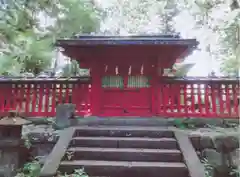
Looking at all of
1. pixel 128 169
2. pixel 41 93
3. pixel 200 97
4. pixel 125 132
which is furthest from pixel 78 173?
pixel 200 97

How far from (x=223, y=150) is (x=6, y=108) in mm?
6145

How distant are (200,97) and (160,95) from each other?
117 centimetres

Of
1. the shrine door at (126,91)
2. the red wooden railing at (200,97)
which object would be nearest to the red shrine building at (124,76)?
the shrine door at (126,91)

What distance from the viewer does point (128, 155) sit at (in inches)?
189

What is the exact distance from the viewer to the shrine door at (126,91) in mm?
7250

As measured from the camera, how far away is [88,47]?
23.3 ft

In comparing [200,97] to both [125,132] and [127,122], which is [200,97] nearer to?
[127,122]

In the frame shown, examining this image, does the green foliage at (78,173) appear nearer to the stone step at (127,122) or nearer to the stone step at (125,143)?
the stone step at (125,143)

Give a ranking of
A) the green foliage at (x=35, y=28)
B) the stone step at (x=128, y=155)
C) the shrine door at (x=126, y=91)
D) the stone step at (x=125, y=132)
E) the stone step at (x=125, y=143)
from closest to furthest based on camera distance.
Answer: the green foliage at (x=35, y=28) → the stone step at (x=128, y=155) → the stone step at (x=125, y=143) → the stone step at (x=125, y=132) → the shrine door at (x=126, y=91)

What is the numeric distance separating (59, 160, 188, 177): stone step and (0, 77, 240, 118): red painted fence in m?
2.78

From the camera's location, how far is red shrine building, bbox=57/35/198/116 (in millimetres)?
7145

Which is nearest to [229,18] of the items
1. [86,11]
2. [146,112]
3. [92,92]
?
[146,112]

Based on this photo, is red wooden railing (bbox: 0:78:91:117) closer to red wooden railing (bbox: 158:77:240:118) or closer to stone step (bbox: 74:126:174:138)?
stone step (bbox: 74:126:174:138)

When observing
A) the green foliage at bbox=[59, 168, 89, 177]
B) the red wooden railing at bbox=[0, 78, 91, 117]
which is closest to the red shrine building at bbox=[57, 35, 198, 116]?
the red wooden railing at bbox=[0, 78, 91, 117]
